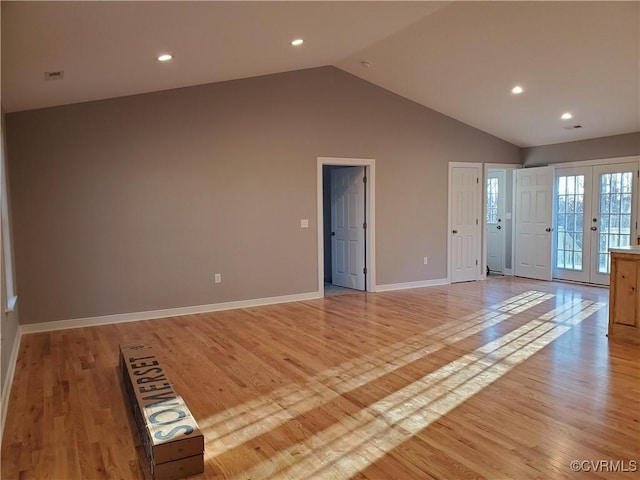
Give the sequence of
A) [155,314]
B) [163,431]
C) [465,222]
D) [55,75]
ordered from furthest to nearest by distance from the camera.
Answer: [465,222]
[155,314]
[55,75]
[163,431]

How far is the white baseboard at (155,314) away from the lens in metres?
5.22

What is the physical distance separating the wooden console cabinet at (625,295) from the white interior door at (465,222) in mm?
3434

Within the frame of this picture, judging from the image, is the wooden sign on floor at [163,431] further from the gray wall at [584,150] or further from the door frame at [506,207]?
the gray wall at [584,150]

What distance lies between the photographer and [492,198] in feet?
29.8

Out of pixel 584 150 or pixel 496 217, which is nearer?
pixel 584 150

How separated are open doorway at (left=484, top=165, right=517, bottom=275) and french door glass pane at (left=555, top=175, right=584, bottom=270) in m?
0.91

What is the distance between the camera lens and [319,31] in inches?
184

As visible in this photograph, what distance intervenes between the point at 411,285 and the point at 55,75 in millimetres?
5664

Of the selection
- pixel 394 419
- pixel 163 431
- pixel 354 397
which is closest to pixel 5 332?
pixel 163 431

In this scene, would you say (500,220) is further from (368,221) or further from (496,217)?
(368,221)

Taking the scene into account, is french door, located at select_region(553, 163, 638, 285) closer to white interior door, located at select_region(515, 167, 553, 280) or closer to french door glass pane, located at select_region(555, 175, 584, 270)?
french door glass pane, located at select_region(555, 175, 584, 270)

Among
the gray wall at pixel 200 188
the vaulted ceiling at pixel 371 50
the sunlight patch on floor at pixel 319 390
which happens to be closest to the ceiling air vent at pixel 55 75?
the vaulted ceiling at pixel 371 50

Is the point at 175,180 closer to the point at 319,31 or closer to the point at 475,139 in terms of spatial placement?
the point at 319,31

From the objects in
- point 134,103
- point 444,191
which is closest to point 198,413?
point 134,103
